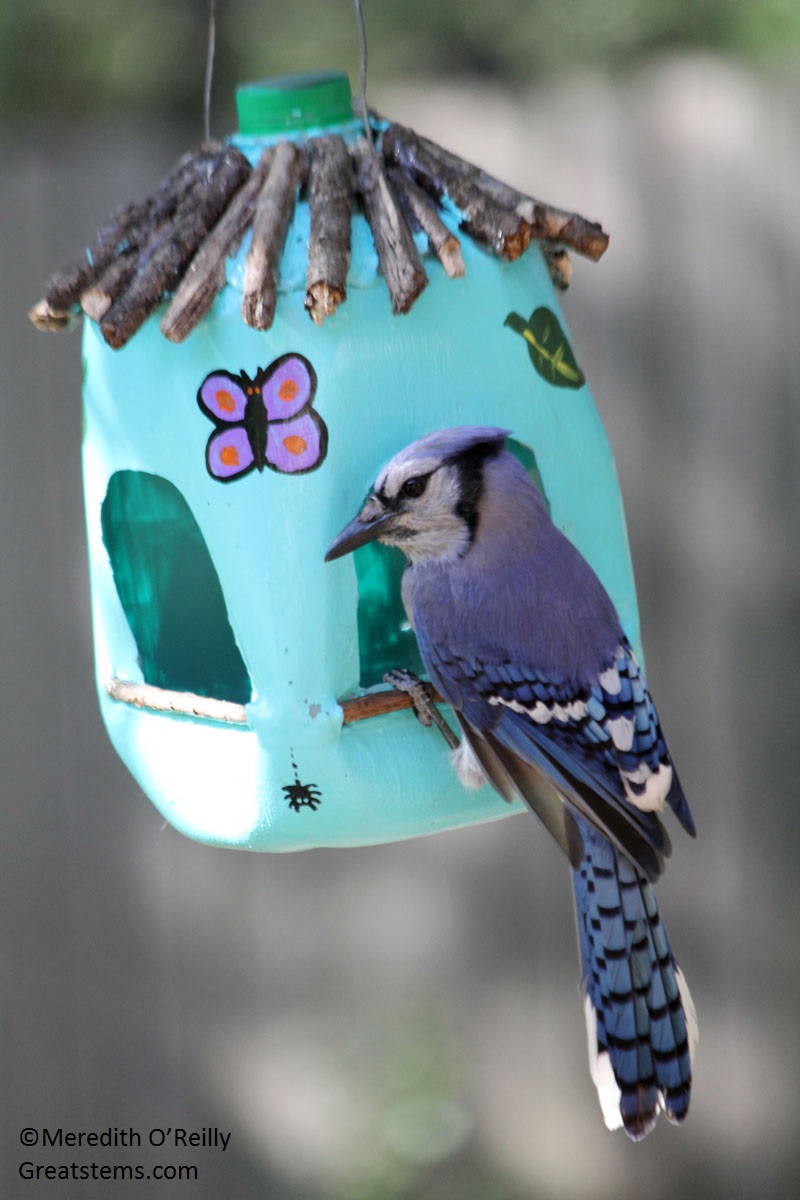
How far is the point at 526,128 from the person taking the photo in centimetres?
294

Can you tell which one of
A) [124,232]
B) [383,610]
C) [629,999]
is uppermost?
[124,232]

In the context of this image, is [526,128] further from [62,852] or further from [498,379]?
[62,852]

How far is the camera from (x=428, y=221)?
159 centimetres

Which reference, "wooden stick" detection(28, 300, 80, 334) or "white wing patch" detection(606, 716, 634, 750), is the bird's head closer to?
"white wing patch" detection(606, 716, 634, 750)

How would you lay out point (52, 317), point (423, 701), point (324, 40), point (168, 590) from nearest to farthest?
point (423, 701), point (52, 317), point (168, 590), point (324, 40)

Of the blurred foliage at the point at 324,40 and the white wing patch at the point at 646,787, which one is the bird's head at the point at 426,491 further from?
the blurred foliage at the point at 324,40

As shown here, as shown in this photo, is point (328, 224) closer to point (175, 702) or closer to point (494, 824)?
point (175, 702)

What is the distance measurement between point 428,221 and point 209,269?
258mm

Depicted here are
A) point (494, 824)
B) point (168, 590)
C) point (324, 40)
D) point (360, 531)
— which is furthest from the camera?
point (494, 824)

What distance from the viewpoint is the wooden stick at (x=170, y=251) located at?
1604mm

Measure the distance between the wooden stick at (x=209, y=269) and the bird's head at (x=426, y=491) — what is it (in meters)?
0.28

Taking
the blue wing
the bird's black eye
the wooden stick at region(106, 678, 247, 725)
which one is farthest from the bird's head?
the wooden stick at region(106, 678, 247, 725)

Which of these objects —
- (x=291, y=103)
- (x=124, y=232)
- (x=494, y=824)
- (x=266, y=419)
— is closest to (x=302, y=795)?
(x=266, y=419)

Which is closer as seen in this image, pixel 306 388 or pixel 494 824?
pixel 306 388
